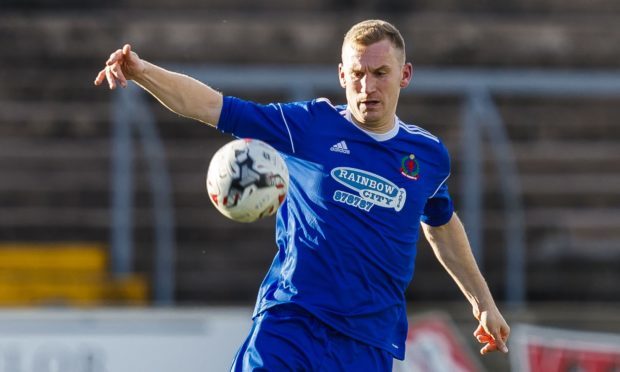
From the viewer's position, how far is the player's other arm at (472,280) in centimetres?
531

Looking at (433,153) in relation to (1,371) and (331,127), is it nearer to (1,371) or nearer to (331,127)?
(331,127)

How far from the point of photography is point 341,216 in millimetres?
4910

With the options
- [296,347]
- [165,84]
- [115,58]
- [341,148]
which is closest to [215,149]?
[341,148]

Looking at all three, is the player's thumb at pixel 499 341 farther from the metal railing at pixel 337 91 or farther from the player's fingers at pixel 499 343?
the metal railing at pixel 337 91

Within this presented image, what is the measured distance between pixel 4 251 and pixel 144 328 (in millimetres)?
2713

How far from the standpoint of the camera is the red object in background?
26.1 feet

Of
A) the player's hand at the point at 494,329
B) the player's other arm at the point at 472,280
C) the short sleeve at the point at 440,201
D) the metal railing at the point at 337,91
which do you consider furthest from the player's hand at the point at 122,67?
the metal railing at the point at 337,91

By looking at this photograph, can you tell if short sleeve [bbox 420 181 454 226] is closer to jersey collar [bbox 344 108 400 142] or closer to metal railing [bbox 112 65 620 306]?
jersey collar [bbox 344 108 400 142]

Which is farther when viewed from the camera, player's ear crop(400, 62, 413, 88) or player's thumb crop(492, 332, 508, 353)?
player's thumb crop(492, 332, 508, 353)

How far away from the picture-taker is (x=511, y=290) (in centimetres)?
867

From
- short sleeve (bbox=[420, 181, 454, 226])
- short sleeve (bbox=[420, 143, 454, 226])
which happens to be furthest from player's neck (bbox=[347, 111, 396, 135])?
short sleeve (bbox=[420, 181, 454, 226])

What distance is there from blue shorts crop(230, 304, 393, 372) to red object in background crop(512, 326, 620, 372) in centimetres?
327

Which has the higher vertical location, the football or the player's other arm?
the football

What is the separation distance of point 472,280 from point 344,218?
82 cm
